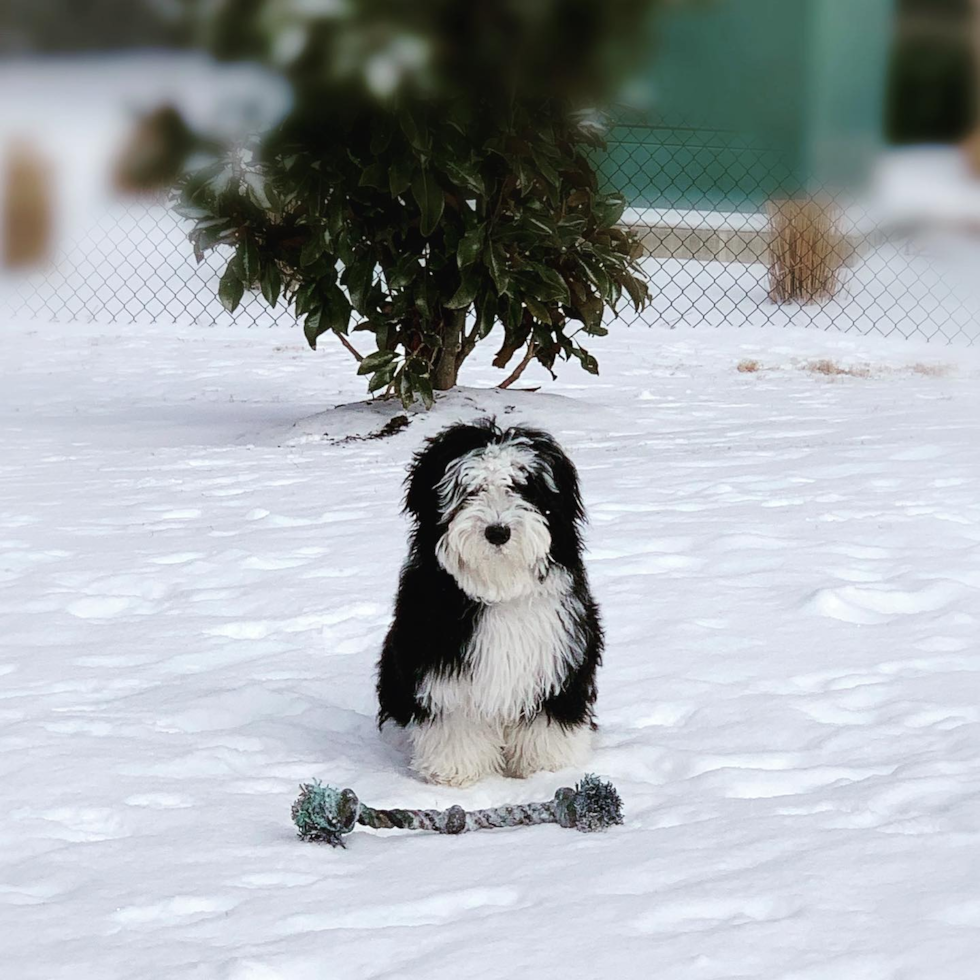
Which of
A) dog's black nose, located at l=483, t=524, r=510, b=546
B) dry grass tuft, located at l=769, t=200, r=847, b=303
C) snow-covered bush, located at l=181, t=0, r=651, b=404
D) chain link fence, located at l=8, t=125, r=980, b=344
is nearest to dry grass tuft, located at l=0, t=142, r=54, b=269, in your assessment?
chain link fence, located at l=8, t=125, r=980, b=344

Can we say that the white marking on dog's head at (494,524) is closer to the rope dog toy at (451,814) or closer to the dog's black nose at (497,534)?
the dog's black nose at (497,534)

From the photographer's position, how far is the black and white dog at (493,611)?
2.60 meters

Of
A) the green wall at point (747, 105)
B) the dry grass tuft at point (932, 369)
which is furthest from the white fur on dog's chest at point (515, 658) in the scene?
the green wall at point (747, 105)

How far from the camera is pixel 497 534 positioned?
253cm

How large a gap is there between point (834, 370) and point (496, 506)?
6293mm

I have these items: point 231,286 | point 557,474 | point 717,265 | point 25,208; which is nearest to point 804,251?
point 717,265

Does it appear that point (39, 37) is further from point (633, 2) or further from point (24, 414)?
point (24, 414)

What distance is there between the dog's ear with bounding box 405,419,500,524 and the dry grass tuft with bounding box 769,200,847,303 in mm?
8254

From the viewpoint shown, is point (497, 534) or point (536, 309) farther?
point (536, 309)

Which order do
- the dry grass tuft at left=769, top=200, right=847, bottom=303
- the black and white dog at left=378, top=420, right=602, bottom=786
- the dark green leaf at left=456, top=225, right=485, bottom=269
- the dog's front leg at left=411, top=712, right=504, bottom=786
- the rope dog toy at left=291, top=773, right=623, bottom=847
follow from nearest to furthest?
the rope dog toy at left=291, top=773, right=623, bottom=847 → the black and white dog at left=378, top=420, right=602, bottom=786 → the dog's front leg at left=411, top=712, right=504, bottom=786 → the dark green leaf at left=456, top=225, right=485, bottom=269 → the dry grass tuft at left=769, top=200, right=847, bottom=303

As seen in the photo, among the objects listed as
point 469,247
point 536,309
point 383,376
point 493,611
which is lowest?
point 383,376

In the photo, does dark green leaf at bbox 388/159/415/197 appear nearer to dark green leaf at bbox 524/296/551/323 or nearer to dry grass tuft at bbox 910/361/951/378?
dark green leaf at bbox 524/296/551/323

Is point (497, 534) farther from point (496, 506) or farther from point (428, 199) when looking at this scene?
point (428, 199)

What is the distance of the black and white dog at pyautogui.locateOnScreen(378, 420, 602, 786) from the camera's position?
2.60m
